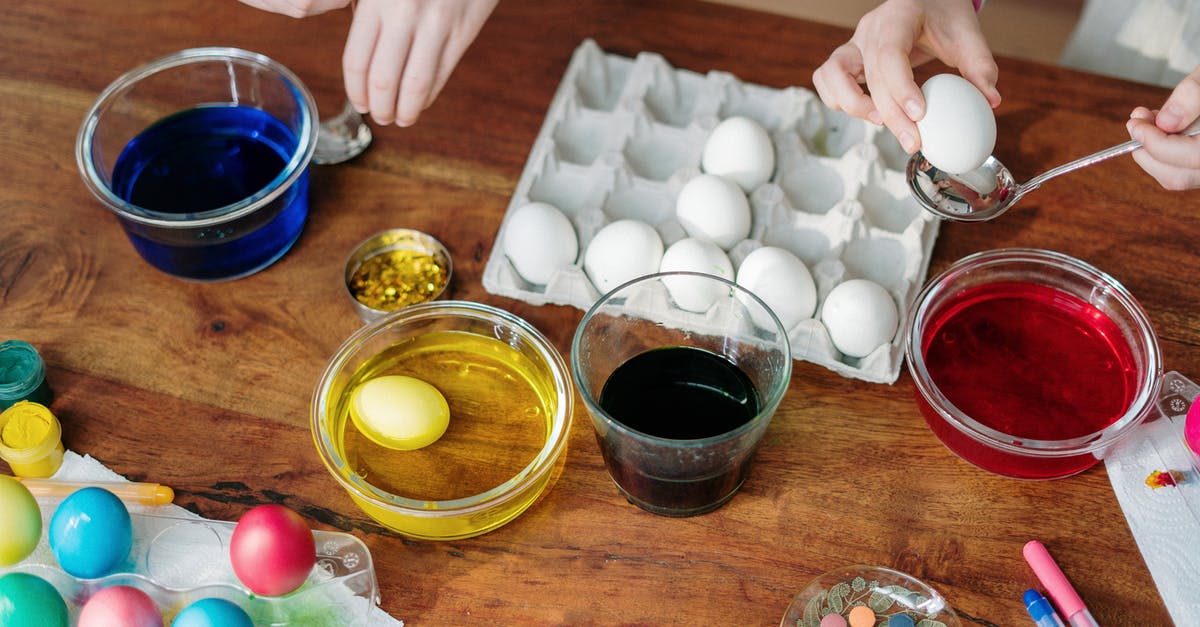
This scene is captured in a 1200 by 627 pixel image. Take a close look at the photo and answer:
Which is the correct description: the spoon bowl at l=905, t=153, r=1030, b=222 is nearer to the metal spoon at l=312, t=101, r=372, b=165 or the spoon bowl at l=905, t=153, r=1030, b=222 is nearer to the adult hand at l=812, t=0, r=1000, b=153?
the adult hand at l=812, t=0, r=1000, b=153

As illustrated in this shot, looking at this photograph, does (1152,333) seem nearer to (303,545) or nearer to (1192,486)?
(1192,486)

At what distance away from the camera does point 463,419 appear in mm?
1128

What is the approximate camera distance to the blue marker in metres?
0.98

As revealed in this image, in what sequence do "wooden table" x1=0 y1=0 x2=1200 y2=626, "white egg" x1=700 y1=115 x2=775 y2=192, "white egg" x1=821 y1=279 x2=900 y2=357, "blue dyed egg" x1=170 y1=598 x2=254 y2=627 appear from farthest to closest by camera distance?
"white egg" x1=700 y1=115 x2=775 y2=192 < "white egg" x1=821 y1=279 x2=900 y2=357 < "wooden table" x1=0 y1=0 x2=1200 y2=626 < "blue dyed egg" x1=170 y1=598 x2=254 y2=627

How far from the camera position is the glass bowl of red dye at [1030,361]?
105 cm

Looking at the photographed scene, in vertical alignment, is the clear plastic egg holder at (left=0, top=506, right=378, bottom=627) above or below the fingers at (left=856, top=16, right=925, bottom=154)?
below

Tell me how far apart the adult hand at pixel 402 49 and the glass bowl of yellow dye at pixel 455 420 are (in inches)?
9.8

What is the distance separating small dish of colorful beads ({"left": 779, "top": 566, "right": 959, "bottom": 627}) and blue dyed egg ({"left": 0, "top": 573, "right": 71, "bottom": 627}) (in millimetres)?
699

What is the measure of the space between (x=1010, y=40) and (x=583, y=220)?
2.10m

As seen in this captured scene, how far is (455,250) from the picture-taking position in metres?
1.28

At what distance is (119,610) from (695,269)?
0.68 meters

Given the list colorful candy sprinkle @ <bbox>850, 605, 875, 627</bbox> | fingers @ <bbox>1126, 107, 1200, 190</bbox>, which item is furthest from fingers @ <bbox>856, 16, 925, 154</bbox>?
colorful candy sprinkle @ <bbox>850, 605, 875, 627</bbox>

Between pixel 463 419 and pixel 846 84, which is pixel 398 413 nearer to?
pixel 463 419

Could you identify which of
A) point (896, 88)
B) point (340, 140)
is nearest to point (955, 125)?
point (896, 88)
